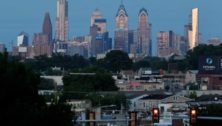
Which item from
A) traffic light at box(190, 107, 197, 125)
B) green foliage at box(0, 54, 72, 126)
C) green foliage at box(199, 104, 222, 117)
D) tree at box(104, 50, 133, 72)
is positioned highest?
tree at box(104, 50, 133, 72)

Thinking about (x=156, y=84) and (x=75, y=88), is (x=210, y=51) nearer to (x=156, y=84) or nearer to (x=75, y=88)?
(x=156, y=84)

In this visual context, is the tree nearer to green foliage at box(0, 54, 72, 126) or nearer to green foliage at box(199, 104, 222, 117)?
green foliage at box(199, 104, 222, 117)

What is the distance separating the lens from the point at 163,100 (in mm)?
112312

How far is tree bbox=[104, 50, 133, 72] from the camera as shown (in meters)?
178

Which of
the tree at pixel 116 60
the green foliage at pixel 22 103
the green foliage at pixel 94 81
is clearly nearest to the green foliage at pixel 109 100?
the green foliage at pixel 94 81

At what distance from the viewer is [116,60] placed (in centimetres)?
18038

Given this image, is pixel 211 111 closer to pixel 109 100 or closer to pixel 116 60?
pixel 109 100

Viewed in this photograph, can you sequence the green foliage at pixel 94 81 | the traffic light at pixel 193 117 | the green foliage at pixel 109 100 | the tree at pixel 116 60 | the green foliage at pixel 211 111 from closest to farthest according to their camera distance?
the traffic light at pixel 193 117 < the green foliage at pixel 211 111 < the green foliage at pixel 109 100 < the green foliage at pixel 94 81 < the tree at pixel 116 60

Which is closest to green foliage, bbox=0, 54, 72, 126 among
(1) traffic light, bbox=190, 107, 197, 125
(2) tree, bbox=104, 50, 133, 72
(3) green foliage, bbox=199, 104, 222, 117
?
(1) traffic light, bbox=190, 107, 197, 125

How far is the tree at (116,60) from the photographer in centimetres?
17800

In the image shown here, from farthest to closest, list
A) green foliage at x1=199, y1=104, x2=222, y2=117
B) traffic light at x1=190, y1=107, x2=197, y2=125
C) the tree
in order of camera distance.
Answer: the tree
green foliage at x1=199, y1=104, x2=222, y2=117
traffic light at x1=190, y1=107, x2=197, y2=125

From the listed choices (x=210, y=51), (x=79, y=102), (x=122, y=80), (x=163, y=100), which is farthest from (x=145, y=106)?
(x=210, y=51)

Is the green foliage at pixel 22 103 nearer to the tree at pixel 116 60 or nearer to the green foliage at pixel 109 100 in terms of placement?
the green foliage at pixel 109 100

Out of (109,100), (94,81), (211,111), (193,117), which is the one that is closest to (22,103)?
(193,117)
